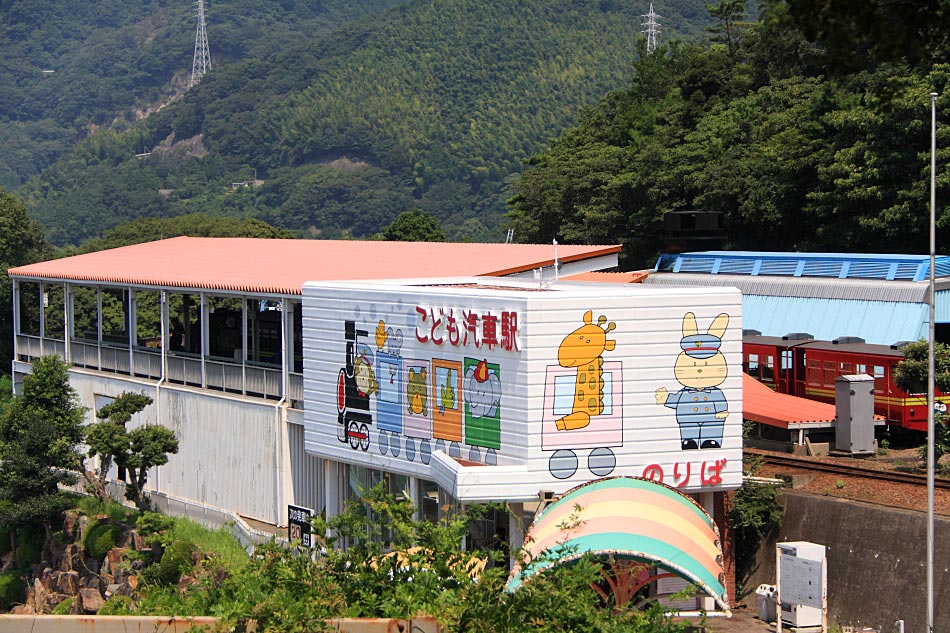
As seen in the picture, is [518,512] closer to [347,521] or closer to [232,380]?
[347,521]

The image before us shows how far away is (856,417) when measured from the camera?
29.4 metres

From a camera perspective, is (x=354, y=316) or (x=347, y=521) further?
(x=354, y=316)

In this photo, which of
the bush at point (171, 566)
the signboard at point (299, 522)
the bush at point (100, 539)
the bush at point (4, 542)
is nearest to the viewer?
the signboard at point (299, 522)

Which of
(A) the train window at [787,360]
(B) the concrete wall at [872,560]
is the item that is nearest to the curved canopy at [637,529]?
(B) the concrete wall at [872,560]

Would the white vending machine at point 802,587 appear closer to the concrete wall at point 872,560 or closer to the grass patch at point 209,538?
the concrete wall at point 872,560

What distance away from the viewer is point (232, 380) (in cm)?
3319

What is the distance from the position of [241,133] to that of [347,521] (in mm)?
176823

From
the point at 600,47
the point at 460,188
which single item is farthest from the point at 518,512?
the point at 600,47

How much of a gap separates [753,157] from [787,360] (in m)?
20.5

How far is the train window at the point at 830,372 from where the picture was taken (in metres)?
32.1

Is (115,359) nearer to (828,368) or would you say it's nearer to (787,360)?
(787,360)

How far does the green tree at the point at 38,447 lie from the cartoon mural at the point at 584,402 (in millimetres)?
14694

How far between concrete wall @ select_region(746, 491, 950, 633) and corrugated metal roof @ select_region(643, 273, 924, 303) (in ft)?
30.2

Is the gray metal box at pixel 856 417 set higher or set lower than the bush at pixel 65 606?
higher
